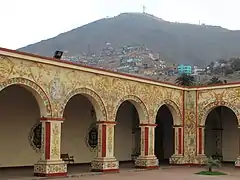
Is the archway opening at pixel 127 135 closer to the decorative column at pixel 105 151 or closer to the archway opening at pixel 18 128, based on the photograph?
the decorative column at pixel 105 151

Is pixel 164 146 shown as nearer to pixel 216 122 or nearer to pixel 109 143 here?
pixel 216 122

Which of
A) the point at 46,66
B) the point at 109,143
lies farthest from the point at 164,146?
the point at 46,66

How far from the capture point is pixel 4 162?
15.1 metres

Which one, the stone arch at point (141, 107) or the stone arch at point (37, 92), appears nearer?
the stone arch at point (37, 92)

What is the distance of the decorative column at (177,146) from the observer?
19484 millimetres

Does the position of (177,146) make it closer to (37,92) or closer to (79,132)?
(79,132)

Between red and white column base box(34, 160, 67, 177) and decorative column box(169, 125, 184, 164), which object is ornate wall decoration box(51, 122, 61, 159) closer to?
red and white column base box(34, 160, 67, 177)

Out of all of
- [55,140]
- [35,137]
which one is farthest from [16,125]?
[55,140]

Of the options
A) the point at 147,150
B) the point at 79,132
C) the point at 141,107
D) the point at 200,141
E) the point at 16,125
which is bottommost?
the point at 147,150

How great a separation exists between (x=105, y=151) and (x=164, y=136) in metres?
7.90

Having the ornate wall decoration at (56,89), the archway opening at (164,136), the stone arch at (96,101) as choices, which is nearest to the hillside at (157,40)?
the archway opening at (164,136)

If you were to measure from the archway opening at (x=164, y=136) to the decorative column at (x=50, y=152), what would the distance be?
9611 millimetres

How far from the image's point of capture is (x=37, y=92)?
1292 cm

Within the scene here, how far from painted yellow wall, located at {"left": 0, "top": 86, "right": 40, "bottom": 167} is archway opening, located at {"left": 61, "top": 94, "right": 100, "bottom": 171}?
5.78ft
